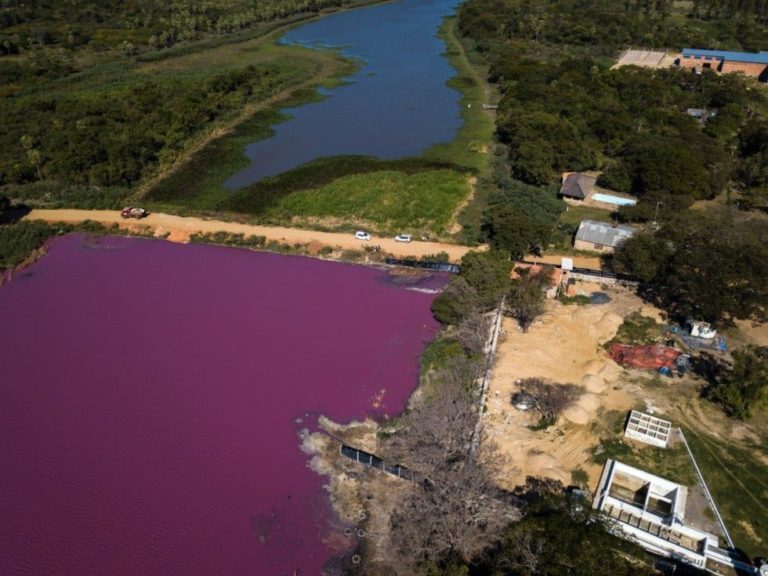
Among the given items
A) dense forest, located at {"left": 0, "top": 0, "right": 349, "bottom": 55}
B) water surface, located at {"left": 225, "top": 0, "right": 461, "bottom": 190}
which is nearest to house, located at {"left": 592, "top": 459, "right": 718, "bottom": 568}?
water surface, located at {"left": 225, "top": 0, "right": 461, "bottom": 190}

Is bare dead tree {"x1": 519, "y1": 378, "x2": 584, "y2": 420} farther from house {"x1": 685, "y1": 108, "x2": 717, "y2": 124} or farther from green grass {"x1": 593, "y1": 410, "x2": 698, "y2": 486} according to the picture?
house {"x1": 685, "y1": 108, "x2": 717, "y2": 124}

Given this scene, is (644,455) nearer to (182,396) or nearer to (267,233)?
(182,396)

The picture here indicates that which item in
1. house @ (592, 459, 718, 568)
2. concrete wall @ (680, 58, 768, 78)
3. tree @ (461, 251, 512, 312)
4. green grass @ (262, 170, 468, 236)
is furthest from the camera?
concrete wall @ (680, 58, 768, 78)

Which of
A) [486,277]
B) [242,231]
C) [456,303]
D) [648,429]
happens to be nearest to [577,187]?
[486,277]

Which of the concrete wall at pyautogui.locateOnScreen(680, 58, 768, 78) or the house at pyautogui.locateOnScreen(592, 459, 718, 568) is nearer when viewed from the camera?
the house at pyautogui.locateOnScreen(592, 459, 718, 568)

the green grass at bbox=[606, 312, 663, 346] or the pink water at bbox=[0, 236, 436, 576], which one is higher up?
the green grass at bbox=[606, 312, 663, 346]

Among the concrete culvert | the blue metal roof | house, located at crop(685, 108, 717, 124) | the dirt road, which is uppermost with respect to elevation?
the blue metal roof
